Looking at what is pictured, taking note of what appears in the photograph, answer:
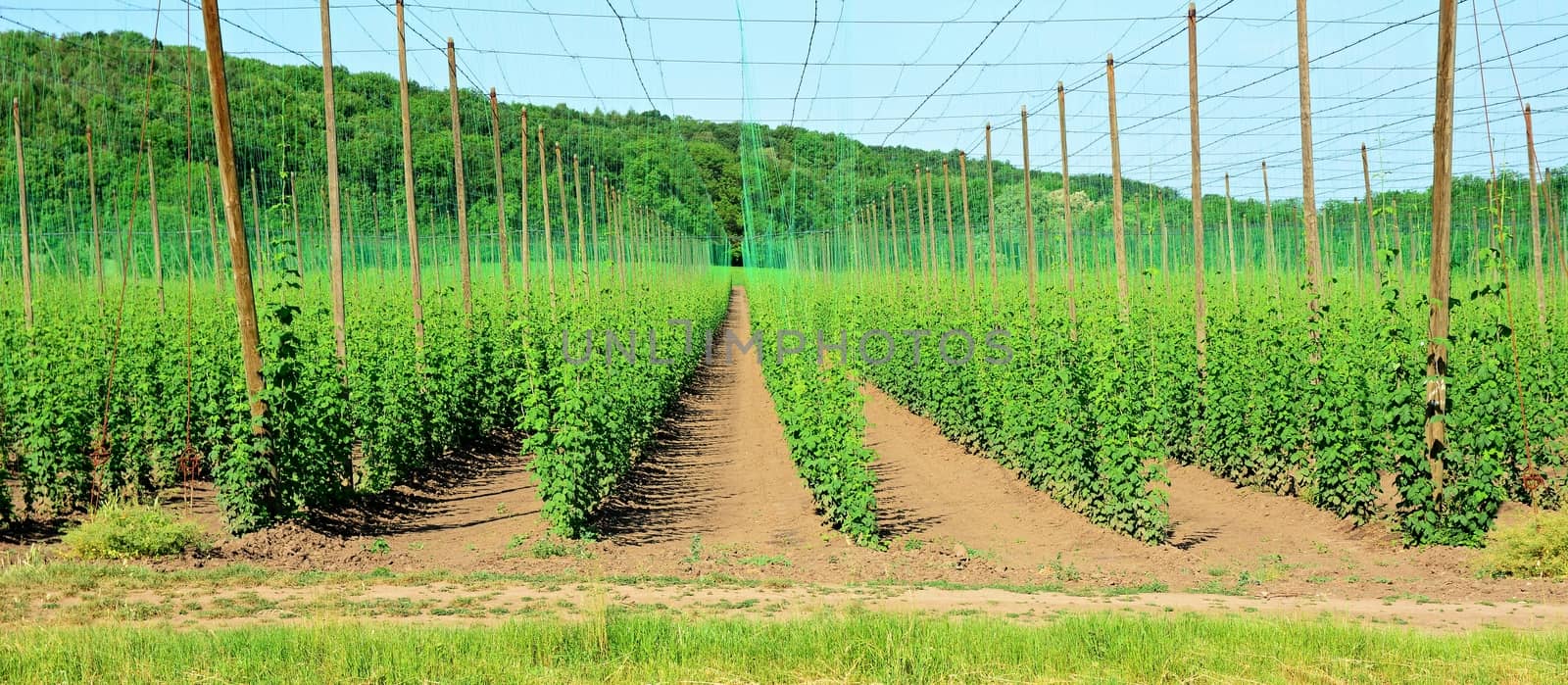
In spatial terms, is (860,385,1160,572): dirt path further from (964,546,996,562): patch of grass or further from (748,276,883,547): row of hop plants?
(748,276,883,547): row of hop plants

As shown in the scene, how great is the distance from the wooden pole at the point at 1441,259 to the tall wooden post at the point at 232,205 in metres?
10.7

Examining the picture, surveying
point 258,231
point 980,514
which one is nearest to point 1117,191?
point 980,514

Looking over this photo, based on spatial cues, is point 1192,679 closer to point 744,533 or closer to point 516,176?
point 744,533

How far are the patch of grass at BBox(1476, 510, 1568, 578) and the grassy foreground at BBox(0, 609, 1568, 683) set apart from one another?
292cm

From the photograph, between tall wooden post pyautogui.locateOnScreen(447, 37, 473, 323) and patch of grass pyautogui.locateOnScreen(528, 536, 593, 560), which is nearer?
patch of grass pyautogui.locateOnScreen(528, 536, 593, 560)

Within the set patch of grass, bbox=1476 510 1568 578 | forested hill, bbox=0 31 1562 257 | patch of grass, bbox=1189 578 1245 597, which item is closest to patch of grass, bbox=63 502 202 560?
patch of grass, bbox=1189 578 1245 597

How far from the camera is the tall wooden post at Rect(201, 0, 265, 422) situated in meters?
11.9

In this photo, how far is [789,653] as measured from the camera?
6.99 meters

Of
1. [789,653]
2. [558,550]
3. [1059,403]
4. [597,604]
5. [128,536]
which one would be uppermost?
[1059,403]

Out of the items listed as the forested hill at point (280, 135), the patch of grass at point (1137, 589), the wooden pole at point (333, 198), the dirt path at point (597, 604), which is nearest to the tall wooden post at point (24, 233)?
the forested hill at point (280, 135)

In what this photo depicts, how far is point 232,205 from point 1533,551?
11692mm

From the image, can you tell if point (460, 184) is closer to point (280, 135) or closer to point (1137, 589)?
point (280, 135)

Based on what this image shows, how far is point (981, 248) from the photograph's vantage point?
224 ft

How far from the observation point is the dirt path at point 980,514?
11.8m
